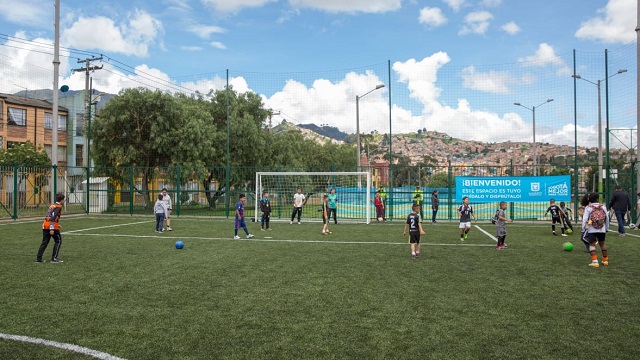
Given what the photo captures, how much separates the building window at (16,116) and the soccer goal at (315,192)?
29738mm

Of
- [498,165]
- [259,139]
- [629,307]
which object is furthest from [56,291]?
[259,139]

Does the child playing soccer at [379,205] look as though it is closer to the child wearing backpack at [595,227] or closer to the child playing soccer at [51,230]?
the child wearing backpack at [595,227]

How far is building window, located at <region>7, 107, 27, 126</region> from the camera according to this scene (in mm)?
41250

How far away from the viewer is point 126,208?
2870cm

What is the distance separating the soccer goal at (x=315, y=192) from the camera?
24.4m

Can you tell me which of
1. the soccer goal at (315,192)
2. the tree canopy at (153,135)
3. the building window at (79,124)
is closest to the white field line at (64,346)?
the soccer goal at (315,192)

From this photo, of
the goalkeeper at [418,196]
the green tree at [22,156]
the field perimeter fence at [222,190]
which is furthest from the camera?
the green tree at [22,156]

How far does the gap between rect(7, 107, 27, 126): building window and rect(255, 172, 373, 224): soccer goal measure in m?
29.7

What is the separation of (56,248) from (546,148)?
87.1 feet

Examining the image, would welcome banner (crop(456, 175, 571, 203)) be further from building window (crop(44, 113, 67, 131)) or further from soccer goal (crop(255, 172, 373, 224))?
building window (crop(44, 113, 67, 131))

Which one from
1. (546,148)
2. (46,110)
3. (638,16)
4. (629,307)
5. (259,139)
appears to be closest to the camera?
(629,307)

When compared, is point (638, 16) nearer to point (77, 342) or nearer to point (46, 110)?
point (77, 342)

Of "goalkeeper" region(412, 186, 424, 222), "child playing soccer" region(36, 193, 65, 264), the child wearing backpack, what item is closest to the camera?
the child wearing backpack

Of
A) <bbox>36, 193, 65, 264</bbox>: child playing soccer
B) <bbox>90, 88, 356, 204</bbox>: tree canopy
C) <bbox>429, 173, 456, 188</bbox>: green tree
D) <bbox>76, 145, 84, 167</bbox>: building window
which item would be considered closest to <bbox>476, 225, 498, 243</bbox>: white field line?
<bbox>429, 173, 456, 188</bbox>: green tree
